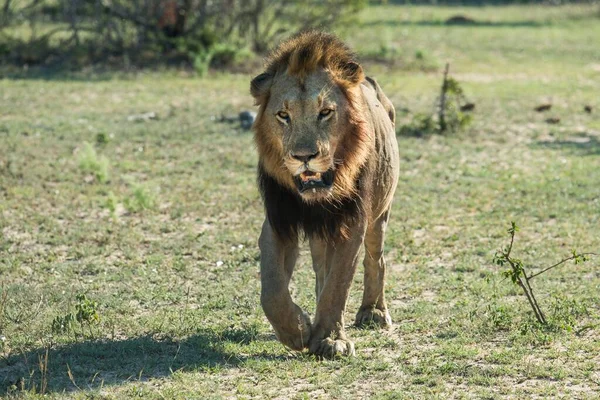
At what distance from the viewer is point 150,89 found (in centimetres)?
1598

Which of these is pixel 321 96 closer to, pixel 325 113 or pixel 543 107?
pixel 325 113

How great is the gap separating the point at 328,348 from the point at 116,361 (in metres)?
1.13

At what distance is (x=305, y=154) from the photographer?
5.34 meters

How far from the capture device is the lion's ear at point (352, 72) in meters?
5.78

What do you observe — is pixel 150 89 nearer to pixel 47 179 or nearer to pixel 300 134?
pixel 47 179

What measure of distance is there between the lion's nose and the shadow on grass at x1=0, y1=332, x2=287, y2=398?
114cm

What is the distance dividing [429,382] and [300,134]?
1.42 m

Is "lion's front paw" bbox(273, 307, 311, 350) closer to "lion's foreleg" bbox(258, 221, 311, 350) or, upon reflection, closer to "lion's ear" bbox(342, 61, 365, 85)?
"lion's foreleg" bbox(258, 221, 311, 350)

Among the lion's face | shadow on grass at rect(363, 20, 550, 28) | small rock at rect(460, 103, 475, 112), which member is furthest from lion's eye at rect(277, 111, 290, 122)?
shadow on grass at rect(363, 20, 550, 28)

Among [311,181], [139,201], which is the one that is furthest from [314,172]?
[139,201]

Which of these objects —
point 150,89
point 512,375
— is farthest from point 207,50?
point 512,375

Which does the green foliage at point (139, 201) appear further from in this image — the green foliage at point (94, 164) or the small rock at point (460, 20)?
the small rock at point (460, 20)

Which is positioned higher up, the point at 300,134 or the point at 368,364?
the point at 300,134

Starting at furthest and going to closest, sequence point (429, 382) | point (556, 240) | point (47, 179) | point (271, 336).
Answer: point (47, 179) → point (556, 240) → point (271, 336) → point (429, 382)
